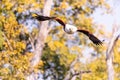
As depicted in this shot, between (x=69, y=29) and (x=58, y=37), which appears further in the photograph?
(x=58, y=37)

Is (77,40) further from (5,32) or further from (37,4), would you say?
(5,32)

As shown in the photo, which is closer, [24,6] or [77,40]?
[24,6]

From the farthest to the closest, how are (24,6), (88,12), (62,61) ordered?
(62,61), (88,12), (24,6)

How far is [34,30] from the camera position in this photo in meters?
31.1

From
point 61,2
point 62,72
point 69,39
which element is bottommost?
point 62,72

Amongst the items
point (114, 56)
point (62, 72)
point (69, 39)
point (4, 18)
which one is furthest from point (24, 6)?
point (114, 56)

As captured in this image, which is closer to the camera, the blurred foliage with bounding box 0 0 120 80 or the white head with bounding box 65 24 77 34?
the white head with bounding box 65 24 77 34

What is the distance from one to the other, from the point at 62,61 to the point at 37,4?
224 inches

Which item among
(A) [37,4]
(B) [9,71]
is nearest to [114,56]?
(A) [37,4]

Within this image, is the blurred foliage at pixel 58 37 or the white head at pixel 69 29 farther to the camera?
the blurred foliage at pixel 58 37

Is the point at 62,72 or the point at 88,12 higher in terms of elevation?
the point at 88,12

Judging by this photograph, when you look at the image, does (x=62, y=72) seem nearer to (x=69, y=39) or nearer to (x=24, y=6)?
(x=69, y=39)

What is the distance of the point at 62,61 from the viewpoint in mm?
32812

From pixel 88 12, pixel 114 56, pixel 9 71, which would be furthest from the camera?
pixel 114 56
